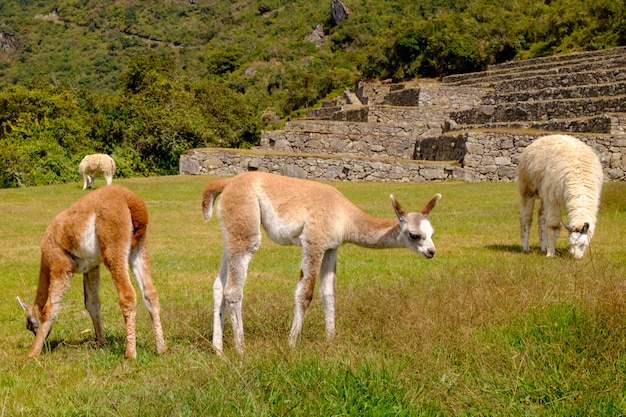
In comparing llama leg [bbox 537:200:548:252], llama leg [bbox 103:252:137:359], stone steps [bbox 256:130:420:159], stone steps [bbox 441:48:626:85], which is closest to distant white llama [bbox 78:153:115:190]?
stone steps [bbox 256:130:420:159]

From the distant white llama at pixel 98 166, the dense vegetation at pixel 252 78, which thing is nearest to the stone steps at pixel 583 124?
the dense vegetation at pixel 252 78

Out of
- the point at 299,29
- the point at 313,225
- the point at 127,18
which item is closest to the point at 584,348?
the point at 313,225

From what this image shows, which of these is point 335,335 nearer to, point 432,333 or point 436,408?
point 432,333

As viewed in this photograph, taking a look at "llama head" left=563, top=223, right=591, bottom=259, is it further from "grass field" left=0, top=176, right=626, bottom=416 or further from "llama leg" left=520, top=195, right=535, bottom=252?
"grass field" left=0, top=176, right=626, bottom=416

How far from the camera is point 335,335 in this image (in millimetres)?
6098

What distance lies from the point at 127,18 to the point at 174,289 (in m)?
157

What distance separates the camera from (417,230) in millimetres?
5914

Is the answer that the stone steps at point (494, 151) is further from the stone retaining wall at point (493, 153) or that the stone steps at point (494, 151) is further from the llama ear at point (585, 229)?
the llama ear at point (585, 229)

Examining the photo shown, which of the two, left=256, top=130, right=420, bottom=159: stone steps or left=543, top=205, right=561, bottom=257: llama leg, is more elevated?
left=256, top=130, right=420, bottom=159: stone steps

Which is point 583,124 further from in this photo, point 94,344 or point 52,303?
point 52,303

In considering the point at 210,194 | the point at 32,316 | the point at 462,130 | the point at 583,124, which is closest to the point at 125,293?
the point at 32,316

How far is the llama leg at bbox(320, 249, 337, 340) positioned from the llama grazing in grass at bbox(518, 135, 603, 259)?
5.27 metres

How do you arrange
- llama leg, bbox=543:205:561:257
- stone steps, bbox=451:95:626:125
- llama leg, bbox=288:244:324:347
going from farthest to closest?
stone steps, bbox=451:95:626:125, llama leg, bbox=543:205:561:257, llama leg, bbox=288:244:324:347

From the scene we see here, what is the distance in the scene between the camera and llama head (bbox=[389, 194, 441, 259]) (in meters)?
5.90
